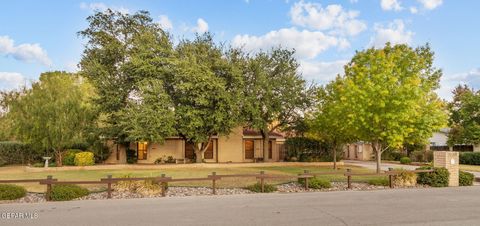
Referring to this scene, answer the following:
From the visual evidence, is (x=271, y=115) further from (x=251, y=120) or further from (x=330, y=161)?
(x=330, y=161)

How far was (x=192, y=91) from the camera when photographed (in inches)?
1018

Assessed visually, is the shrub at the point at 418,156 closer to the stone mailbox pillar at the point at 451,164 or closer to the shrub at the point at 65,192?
the stone mailbox pillar at the point at 451,164

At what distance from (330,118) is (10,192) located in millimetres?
17246

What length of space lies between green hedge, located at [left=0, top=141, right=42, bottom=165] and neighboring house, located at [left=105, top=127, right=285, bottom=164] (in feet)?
20.7

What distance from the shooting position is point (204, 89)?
2588cm

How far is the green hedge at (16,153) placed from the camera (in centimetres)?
3068

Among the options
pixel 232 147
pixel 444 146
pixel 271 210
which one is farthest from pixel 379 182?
pixel 444 146

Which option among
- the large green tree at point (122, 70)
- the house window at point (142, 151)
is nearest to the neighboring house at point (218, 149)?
the house window at point (142, 151)

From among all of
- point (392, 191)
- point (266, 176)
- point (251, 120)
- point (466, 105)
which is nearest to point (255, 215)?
point (266, 176)

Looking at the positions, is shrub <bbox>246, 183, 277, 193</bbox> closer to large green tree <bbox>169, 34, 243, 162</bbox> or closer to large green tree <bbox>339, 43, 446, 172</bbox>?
large green tree <bbox>339, 43, 446, 172</bbox>

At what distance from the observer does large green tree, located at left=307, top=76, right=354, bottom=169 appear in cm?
2225

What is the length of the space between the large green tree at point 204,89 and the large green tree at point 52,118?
655 centimetres

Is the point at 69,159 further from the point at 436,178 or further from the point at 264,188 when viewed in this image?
the point at 436,178

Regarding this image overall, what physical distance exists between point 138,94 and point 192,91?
4.82 metres
